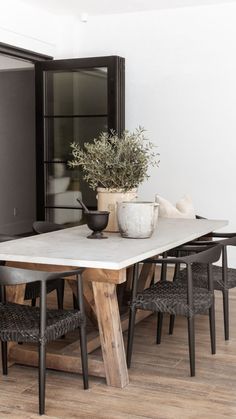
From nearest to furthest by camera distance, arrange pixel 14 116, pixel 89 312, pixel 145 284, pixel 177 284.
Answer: pixel 177 284 → pixel 89 312 → pixel 145 284 → pixel 14 116

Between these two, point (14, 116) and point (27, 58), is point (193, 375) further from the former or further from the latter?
point (14, 116)

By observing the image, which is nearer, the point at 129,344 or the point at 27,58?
the point at 129,344

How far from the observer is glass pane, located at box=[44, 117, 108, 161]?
7.16 metres

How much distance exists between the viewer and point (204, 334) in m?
4.61

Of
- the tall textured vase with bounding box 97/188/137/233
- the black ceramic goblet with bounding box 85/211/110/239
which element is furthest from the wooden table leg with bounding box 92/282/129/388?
the tall textured vase with bounding box 97/188/137/233

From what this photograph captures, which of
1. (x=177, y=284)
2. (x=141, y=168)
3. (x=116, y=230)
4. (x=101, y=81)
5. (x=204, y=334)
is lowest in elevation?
(x=204, y=334)

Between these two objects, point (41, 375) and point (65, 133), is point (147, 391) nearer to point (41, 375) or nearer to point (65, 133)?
point (41, 375)

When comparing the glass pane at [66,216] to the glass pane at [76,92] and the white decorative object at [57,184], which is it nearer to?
the white decorative object at [57,184]

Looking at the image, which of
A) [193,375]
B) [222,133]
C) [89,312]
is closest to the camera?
[193,375]

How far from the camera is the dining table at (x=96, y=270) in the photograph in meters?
3.43

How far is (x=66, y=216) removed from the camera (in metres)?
7.33

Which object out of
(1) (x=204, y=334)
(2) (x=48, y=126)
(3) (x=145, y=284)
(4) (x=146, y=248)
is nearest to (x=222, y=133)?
(2) (x=48, y=126)

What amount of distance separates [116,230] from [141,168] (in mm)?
467

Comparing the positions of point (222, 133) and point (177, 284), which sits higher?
point (222, 133)
